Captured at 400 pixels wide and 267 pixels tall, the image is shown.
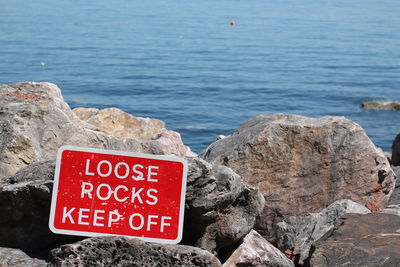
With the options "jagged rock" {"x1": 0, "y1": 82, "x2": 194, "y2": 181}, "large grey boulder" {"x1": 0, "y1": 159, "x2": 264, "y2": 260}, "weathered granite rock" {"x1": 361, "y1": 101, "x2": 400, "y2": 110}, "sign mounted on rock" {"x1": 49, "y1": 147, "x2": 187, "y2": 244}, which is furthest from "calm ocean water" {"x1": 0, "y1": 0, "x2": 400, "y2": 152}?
"sign mounted on rock" {"x1": 49, "y1": 147, "x2": 187, "y2": 244}

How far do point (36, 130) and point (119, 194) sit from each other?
10.1 ft

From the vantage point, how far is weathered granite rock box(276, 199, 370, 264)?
7797mm

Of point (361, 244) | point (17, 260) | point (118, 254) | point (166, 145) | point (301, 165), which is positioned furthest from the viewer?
point (166, 145)

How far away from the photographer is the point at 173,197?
5.64 metres

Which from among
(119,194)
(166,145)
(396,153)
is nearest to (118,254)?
(119,194)

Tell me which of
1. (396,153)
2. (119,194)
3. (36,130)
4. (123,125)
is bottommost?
(396,153)

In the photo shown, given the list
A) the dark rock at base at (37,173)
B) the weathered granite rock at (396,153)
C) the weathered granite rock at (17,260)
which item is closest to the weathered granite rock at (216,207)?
the dark rock at base at (37,173)

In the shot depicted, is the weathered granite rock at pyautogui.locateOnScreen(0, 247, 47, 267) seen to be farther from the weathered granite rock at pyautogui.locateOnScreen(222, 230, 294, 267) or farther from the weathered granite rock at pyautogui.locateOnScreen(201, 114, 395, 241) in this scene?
the weathered granite rock at pyautogui.locateOnScreen(201, 114, 395, 241)

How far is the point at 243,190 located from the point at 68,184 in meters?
1.59

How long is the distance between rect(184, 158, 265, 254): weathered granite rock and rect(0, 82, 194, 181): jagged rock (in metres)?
2.18

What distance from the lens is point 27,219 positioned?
5.94 meters

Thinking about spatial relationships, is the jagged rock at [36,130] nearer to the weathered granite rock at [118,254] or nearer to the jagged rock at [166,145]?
the jagged rock at [166,145]

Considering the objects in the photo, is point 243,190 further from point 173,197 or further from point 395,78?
point 395,78

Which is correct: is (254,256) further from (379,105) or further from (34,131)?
(379,105)
